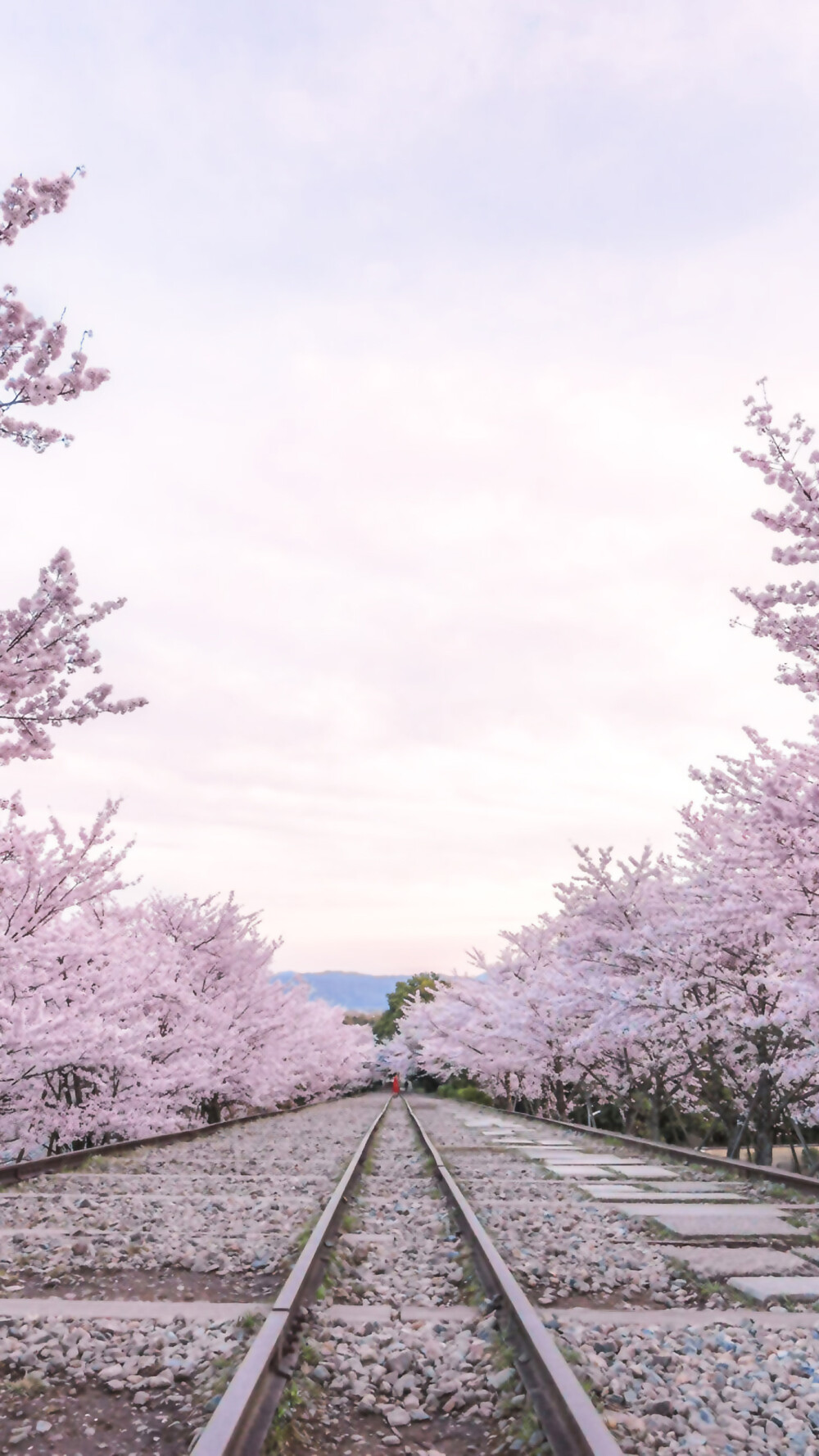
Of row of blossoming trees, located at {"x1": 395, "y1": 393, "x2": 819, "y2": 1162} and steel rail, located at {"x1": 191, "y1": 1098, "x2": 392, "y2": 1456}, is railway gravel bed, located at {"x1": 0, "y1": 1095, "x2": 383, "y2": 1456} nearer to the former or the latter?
steel rail, located at {"x1": 191, "y1": 1098, "x2": 392, "y2": 1456}

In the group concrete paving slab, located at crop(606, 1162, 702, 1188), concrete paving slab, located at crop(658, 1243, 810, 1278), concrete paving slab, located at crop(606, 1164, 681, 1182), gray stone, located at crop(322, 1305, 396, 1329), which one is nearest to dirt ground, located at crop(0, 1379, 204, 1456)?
gray stone, located at crop(322, 1305, 396, 1329)

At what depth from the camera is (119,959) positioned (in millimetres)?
17938

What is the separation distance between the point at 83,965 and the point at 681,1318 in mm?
13690

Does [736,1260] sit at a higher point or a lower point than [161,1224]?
higher

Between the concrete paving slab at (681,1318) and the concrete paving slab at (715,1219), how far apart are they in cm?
199

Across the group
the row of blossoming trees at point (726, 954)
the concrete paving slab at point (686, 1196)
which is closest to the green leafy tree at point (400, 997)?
the row of blossoming trees at point (726, 954)

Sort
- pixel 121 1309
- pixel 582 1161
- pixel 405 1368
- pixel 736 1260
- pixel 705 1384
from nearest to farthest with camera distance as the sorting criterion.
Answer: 1. pixel 705 1384
2. pixel 405 1368
3. pixel 121 1309
4. pixel 736 1260
5. pixel 582 1161

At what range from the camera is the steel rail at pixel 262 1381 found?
10.00 ft

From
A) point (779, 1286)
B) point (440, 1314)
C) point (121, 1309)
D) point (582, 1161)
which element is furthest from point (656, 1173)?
point (121, 1309)

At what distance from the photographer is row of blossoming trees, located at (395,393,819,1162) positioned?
934cm

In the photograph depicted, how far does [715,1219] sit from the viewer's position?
24.3 ft

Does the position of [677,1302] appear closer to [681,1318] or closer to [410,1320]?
[681,1318]

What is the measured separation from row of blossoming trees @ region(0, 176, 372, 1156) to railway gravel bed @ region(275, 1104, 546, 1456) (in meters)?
5.43

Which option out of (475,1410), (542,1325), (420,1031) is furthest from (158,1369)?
(420,1031)
